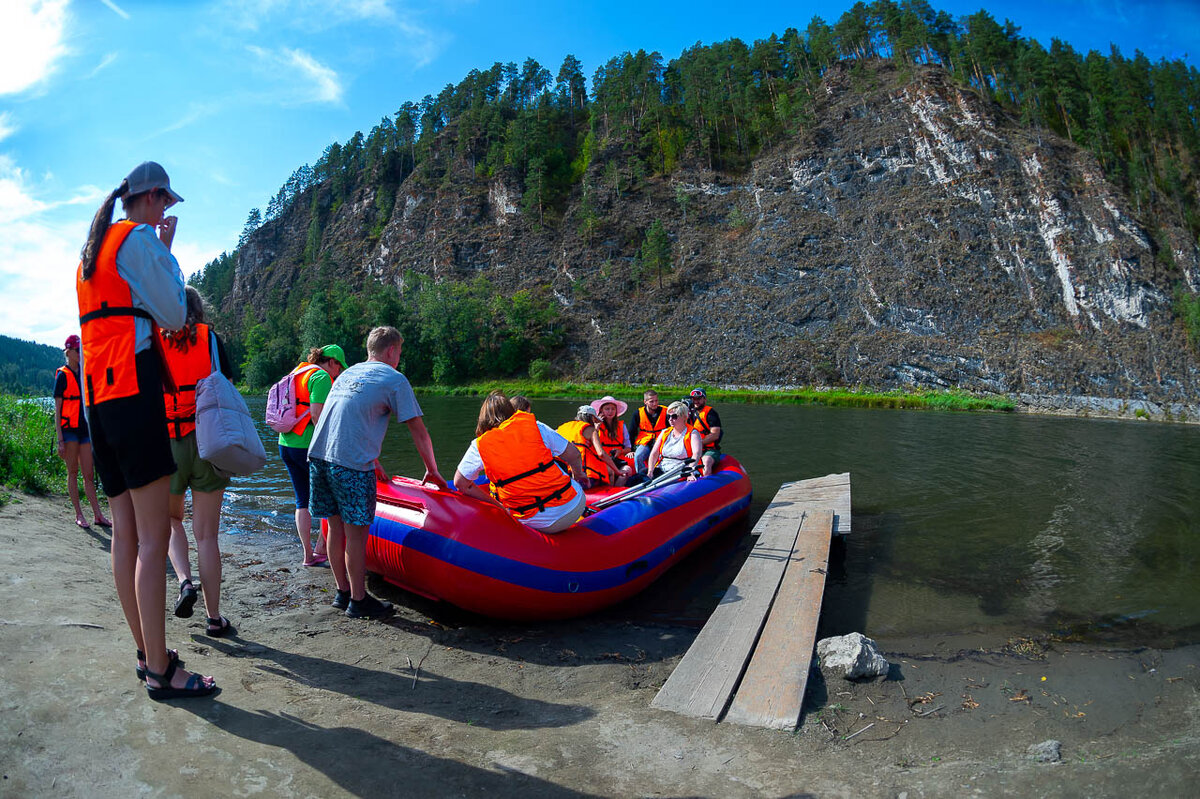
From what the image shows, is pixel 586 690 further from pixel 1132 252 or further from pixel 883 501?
pixel 1132 252

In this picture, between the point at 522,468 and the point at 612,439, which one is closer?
the point at 522,468

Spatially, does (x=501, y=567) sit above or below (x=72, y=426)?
below

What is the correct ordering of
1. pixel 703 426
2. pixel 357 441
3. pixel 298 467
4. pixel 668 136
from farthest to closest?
1. pixel 668 136
2. pixel 703 426
3. pixel 298 467
4. pixel 357 441

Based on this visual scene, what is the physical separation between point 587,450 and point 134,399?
5966mm

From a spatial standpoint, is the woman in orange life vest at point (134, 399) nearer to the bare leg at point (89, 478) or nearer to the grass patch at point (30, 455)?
the bare leg at point (89, 478)

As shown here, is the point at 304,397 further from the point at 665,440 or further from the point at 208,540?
the point at 665,440

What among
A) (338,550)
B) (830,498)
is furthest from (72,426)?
(830,498)

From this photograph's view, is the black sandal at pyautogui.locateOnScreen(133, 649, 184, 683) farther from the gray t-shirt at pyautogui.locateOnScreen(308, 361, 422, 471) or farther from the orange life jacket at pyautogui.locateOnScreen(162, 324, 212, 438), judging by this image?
the gray t-shirt at pyautogui.locateOnScreen(308, 361, 422, 471)

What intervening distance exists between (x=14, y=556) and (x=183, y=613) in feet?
5.11

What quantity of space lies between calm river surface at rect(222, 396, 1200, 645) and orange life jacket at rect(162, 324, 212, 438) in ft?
12.0

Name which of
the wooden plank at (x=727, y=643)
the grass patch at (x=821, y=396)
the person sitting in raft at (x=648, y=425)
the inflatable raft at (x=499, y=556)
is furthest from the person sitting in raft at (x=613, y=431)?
the grass patch at (x=821, y=396)

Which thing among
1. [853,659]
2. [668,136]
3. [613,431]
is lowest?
[853,659]

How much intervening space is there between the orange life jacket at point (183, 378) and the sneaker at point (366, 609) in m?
1.77

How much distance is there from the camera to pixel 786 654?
4047 mm
